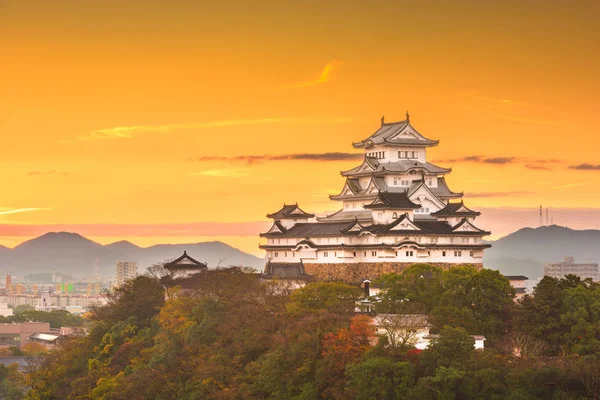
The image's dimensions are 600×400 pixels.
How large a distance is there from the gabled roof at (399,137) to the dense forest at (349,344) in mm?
8082

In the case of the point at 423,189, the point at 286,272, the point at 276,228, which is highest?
the point at 423,189

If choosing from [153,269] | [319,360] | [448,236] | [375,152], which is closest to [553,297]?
[319,360]

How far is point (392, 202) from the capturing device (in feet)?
161

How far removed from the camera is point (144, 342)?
4956 centimetres

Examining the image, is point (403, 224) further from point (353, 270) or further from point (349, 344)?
point (349, 344)

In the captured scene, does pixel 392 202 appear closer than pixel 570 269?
Yes

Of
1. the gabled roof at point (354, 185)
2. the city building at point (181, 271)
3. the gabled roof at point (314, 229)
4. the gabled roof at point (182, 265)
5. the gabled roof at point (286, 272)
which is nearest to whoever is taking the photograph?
the gabled roof at point (286, 272)

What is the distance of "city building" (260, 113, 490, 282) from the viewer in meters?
48.0

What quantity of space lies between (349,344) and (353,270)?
37.0ft

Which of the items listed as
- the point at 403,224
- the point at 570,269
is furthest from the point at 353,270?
the point at 570,269

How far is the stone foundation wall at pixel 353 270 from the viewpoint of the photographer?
47688mm

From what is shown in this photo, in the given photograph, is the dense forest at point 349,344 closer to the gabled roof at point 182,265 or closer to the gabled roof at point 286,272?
the gabled roof at point 286,272

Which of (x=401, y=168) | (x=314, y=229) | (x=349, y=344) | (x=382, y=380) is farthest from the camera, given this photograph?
(x=314, y=229)

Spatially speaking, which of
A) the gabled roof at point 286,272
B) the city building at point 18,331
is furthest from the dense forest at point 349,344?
the city building at point 18,331
